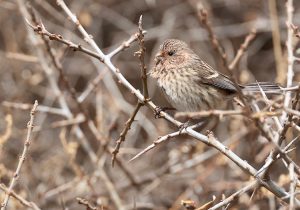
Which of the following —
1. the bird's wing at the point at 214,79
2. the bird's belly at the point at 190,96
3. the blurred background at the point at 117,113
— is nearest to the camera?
the bird's belly at the point at 190,96

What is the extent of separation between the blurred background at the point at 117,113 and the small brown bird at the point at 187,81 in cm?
25

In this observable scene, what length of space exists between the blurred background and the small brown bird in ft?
0.83

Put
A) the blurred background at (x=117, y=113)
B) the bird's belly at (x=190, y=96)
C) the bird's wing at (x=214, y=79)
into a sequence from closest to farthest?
the bird's belly at (x=190, y=96)
the bird's wing at (x=214, y=79)
the blurred background at (x=117, y=113)

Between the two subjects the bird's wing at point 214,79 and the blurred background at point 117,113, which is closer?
the bird's wing at point 214,79

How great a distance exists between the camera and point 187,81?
4.88m

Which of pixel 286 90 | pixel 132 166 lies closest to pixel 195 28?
pixel 132 166

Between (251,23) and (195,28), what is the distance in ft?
2.55

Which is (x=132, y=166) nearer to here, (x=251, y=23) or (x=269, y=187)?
(x=251, y=23)

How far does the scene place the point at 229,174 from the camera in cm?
617

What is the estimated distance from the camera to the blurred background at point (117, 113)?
5352 millimetres

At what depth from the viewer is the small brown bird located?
15.6 feet

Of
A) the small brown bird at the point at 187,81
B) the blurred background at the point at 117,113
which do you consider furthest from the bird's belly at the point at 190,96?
the blurred background at the point at 117,113

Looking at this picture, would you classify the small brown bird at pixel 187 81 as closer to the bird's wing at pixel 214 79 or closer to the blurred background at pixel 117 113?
the bird's wing at pixel 214 79

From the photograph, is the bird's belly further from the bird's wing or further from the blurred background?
the blurred background
